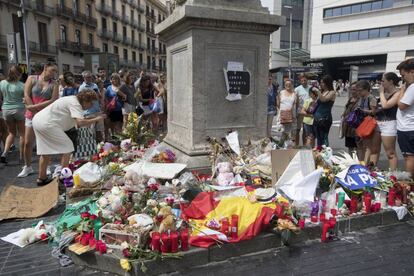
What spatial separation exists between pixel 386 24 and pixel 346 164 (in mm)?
38944

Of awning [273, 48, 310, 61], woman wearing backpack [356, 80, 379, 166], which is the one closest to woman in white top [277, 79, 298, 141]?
woman wearing backpack [356, 80, 379, 166]

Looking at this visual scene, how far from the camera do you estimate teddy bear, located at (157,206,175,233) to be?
9.41ft

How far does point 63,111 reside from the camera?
4641mm

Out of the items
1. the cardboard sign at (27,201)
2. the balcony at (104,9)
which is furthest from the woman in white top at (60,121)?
the balcony at (104,9)

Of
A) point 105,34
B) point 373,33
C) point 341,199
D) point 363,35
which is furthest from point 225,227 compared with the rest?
point 105,34

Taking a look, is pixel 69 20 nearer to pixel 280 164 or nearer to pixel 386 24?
pixel 386 24

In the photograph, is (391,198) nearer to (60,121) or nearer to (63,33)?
(60,121)

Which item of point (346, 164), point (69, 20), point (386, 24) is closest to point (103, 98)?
point (346, 164)

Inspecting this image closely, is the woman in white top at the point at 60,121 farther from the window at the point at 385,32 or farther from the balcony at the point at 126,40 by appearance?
the balcony at the point at 126,40

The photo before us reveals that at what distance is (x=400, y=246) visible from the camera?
3156 millimetres

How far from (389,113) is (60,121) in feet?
15.5

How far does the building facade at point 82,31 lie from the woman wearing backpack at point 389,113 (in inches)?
733

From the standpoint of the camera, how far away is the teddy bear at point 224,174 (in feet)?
13.4

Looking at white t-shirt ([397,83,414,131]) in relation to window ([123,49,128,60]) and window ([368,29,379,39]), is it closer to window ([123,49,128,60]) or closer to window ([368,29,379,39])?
window ([368,29,379,39])
